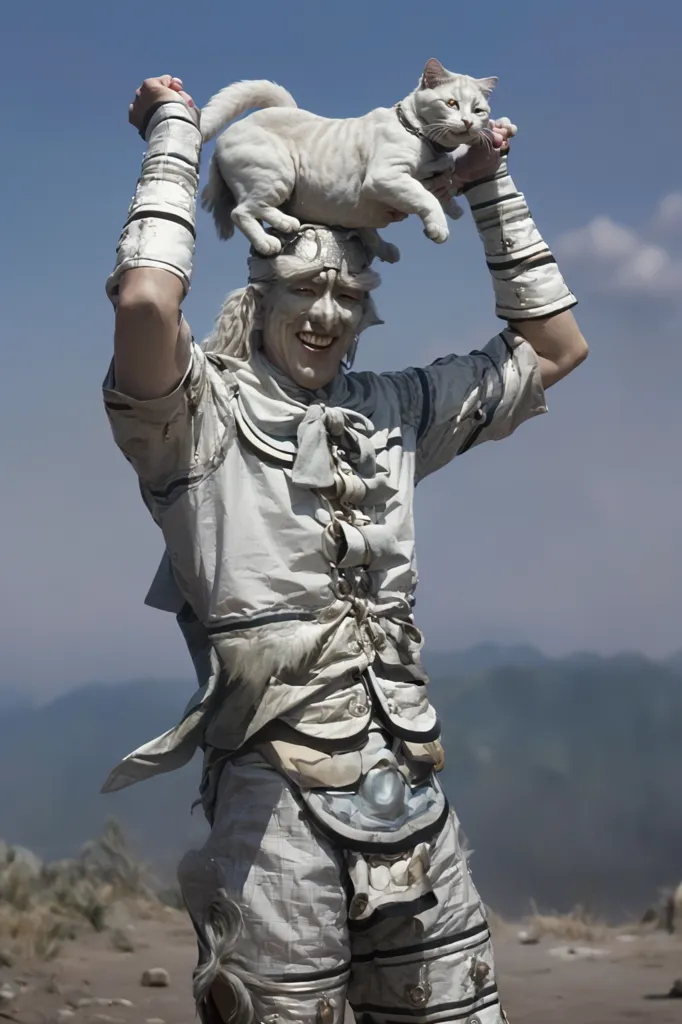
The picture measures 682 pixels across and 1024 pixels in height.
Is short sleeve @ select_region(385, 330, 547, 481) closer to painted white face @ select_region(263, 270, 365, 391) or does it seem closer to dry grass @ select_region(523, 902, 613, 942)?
painted white face @ select_region(263, 270, 365, 391)

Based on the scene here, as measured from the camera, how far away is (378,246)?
2.33 meters

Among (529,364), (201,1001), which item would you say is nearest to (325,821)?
(201,1001)

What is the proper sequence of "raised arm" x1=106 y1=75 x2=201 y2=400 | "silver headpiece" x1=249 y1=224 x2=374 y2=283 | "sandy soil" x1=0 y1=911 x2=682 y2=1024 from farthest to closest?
"sandy soil" x1=0 y1=911 x2=682 y2=1024, "silver headpiece" x1=249 y1=224 x2=374 y2=283, "raised arm" x1=106 y1=75 x2=201 y2=400

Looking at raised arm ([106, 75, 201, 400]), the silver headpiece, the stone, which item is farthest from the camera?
the stone

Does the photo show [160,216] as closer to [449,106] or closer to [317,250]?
[317,250]

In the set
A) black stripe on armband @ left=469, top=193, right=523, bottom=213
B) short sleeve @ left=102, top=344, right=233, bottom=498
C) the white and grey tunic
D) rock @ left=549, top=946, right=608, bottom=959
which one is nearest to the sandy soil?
rock @ left=549, top=946, right=608, bottom=959

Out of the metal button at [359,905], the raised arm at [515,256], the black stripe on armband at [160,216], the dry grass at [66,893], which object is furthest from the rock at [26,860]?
the black stripe on armband at [160,216]

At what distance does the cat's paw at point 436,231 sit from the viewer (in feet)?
7.11

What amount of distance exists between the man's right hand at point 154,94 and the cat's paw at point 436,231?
396 mm

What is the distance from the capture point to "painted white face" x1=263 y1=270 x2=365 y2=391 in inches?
88.1

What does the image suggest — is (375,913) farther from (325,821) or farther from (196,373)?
(196,373)

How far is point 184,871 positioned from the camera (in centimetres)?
217

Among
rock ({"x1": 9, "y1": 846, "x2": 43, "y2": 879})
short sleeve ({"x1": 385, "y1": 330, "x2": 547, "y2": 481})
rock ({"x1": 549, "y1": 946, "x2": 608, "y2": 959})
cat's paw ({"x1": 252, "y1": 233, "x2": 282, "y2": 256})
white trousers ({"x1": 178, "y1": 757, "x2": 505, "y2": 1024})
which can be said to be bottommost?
rock ({"x1": 549, "y1": 946, "x2": 608, "y2": 959})

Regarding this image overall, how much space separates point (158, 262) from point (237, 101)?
41 centimetres
